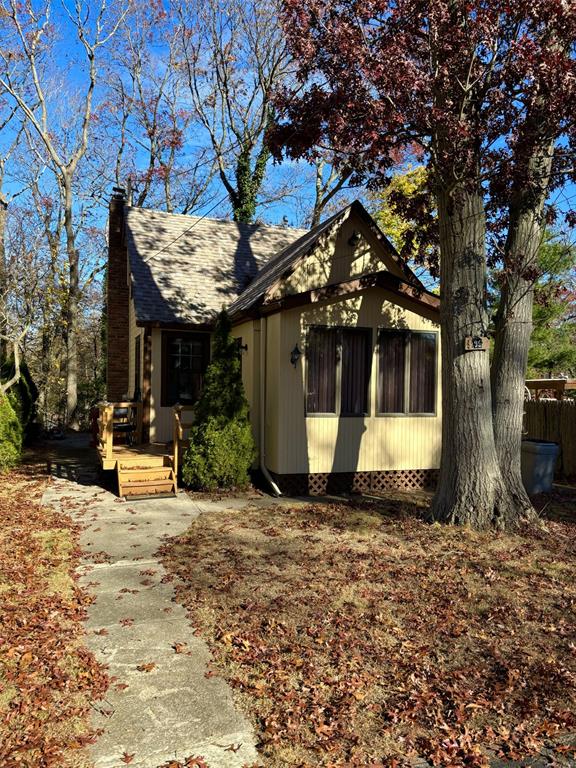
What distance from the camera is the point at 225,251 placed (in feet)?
47.8

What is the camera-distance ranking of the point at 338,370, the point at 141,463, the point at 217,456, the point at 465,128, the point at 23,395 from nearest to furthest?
the point at 465,128
the point at 217,456
the point at 141,463
the point at 338,370
the point at 23,395

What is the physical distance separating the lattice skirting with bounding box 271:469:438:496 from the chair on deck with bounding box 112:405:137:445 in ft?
13.3

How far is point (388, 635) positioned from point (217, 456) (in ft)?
18.0

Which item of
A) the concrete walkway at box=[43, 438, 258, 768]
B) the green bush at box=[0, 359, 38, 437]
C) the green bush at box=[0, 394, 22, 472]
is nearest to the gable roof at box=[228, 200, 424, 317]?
the concrete walkway at box=[43, 438, 258, 768]

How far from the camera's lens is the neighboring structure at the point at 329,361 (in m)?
9.50

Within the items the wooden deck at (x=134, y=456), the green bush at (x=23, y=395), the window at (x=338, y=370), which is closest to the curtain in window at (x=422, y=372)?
the window at (x=338, y=370)

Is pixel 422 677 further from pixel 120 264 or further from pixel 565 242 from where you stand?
pixel 565 242

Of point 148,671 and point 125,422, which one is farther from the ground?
point 125,422

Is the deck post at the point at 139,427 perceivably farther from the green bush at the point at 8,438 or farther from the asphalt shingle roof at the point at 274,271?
the asphalt shingle roof at the point at 274,271

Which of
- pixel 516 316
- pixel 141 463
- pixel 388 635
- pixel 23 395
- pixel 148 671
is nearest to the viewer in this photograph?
pixel 148 671

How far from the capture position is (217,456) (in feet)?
30.3

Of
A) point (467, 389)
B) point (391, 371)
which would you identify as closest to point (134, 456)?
point (391, 371)

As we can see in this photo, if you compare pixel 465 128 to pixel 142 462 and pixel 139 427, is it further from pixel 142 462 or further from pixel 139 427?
pixel 139 427

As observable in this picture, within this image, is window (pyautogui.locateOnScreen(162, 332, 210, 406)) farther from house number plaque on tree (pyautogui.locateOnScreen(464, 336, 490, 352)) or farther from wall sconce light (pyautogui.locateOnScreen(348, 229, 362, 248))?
house number plaque on tree (pyautogui.locateOnScreen(464, 336, 490, 352))
